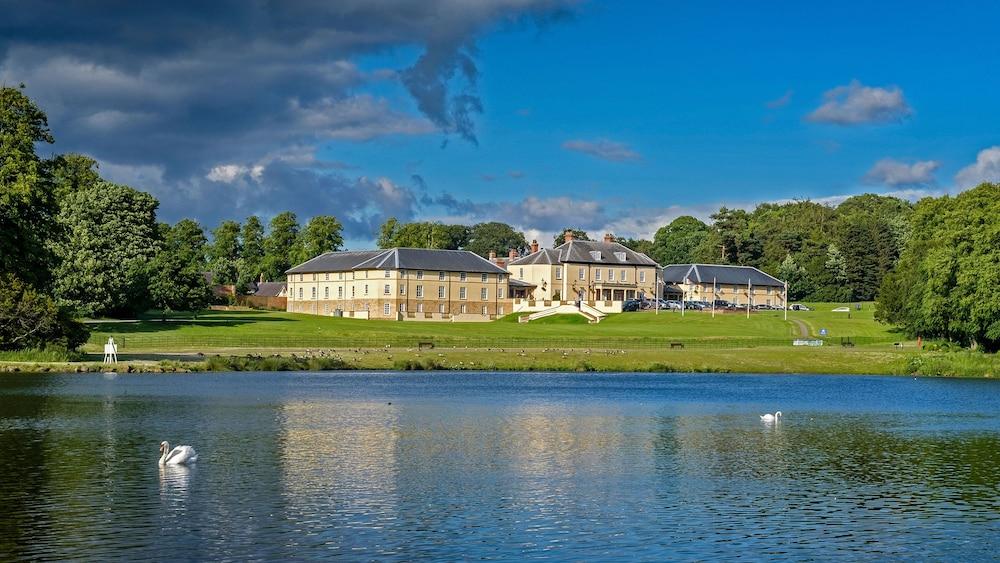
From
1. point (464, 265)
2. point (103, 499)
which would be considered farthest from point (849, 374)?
point (464, 265)

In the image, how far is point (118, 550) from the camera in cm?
2389

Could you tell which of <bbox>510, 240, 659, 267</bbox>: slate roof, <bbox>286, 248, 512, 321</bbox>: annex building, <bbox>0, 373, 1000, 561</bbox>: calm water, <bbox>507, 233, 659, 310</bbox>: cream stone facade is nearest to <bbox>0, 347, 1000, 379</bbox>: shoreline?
<bbox>0, 373, 1000, 561</bbox>: calm water

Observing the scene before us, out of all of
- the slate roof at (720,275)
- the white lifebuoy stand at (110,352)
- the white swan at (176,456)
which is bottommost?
the white swan at (176,456)

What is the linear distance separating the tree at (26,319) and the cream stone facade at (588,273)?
10279 centimetres

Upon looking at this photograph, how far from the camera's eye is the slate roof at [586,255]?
175m

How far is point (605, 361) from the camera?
3529 inches

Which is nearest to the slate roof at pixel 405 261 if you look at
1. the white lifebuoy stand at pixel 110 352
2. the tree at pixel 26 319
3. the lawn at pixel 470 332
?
the lawn at pixel 470 332

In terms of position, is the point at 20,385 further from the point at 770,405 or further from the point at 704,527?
the point at 704,527

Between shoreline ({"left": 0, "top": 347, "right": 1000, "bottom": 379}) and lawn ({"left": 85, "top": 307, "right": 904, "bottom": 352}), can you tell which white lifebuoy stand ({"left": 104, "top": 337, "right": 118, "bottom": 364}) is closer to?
shoreline ({"left": 0, "top": 347, "right": 1000, "bottom": 379})

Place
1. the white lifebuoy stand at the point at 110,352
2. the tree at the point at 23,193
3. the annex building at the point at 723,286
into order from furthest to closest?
the annex building at the point at 723,286 < the tree at the point at 23,193 < the white lifebuoy stand at the point at 110,352

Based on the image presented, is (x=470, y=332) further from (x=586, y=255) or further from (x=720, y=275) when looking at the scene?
(x=720, y=275)

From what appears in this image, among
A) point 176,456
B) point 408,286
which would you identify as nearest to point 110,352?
point 176,456

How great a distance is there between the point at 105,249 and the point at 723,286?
10609 centimetres

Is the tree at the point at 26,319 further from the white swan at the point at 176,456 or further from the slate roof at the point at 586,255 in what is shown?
the slate roof at the point at 586,255
